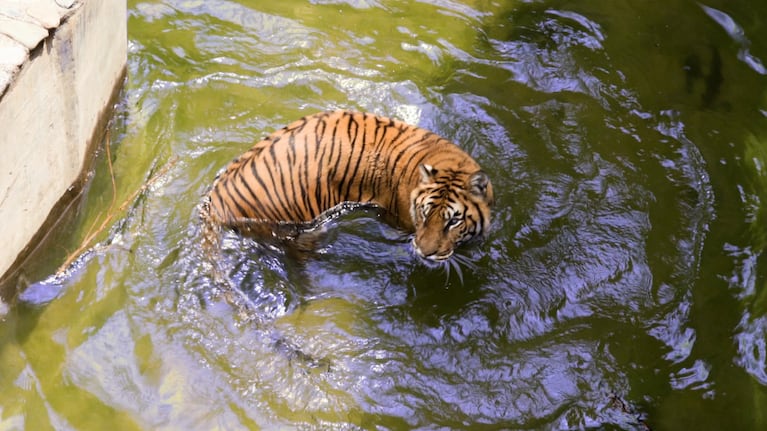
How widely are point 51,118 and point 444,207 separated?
1752mm

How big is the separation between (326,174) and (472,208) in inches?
27.0

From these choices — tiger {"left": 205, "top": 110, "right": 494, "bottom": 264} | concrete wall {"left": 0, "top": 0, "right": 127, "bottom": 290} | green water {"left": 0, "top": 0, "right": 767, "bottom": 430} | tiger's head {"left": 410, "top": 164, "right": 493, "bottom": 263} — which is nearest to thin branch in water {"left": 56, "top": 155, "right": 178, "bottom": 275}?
green water {"left": 0, "top": 0, "right": 767, "bottom": 430}

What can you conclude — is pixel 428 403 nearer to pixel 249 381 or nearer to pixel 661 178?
pixel 249 381

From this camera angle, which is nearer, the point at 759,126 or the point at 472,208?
the point at 472,208

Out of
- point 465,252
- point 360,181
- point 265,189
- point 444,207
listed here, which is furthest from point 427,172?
point 265,189

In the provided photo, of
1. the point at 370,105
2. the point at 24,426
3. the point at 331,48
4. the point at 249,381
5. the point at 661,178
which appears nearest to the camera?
the point at 24,426

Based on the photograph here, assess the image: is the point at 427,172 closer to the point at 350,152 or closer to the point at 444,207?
the point at 444,207

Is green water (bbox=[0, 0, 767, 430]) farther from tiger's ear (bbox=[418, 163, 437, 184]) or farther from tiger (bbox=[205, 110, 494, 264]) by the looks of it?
tiger's ear (bbox=[418, 163, 437, 184])

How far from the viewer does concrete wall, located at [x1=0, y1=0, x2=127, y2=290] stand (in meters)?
2.91

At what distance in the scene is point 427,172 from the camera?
3242mm

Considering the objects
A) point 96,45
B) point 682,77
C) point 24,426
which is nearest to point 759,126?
point 682,77

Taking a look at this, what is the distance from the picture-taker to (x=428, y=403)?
119 inches

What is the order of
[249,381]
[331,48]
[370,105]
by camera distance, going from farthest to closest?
[331,48], [370,105], [249,381]

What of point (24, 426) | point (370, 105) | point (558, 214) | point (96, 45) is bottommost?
point (24, 426)
